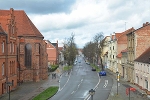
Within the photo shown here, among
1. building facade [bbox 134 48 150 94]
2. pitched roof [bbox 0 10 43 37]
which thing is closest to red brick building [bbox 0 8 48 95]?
pitched roof [bbox 0 10 43 37]

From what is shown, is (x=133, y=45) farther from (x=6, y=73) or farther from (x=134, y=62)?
(x=6, y=73)

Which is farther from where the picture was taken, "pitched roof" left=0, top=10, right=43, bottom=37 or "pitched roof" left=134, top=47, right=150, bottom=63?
"pitched roof" left=0, top=10, right=43, bottom=37

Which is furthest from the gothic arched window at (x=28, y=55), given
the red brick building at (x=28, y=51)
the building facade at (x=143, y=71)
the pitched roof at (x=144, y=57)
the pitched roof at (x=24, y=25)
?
the pitched roof at (x=144, y=57)

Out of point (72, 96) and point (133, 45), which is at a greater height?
point (133, 45)

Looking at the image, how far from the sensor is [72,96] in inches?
1457

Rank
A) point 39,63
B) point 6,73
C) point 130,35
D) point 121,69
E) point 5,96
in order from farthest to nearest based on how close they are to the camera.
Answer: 1. point 121,69
2. point 39,63
3. point 130,35
4. point 6,73
5. point 5,96

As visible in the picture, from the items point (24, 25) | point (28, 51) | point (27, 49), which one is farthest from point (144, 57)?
point (24, 25)

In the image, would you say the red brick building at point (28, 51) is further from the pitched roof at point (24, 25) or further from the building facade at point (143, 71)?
the building facade at point (143, 71)

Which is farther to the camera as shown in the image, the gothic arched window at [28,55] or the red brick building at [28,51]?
the gothic arched window at [28,55]

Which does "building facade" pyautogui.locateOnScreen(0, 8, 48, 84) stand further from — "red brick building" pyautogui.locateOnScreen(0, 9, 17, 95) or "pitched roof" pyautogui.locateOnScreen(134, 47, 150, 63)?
"pitched roof" pyautogui.locateOnScreen(134, 47, 150, 63)

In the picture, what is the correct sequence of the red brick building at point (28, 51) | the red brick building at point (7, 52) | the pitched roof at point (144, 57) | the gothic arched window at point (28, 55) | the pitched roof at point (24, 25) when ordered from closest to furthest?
the red brick building at point (7, 52) → the pitched roof at point (144, 57) → the red brick building at point (28, 51) → the pitched roof at point (24, 25) → the gothic arched window at point (28, 55)

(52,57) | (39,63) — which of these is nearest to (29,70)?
(39,63)

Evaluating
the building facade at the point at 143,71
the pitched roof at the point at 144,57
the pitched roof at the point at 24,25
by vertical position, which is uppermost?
the pitched roof at the point at 24,25

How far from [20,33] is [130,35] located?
22127mm
